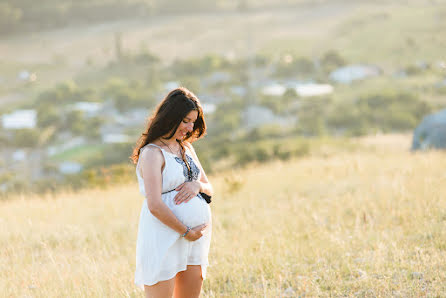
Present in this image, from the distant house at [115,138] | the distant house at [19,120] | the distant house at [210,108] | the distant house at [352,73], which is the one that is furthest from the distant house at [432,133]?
the distant house at [19,120]

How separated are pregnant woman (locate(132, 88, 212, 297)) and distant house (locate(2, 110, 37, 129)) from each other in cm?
5327

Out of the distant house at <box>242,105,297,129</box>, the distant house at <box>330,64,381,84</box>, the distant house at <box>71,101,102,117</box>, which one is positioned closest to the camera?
the distant house at <box>242,105,297,129</box>

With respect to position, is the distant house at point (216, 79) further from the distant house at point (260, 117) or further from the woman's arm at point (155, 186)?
the woman's arm at point (155, 186)

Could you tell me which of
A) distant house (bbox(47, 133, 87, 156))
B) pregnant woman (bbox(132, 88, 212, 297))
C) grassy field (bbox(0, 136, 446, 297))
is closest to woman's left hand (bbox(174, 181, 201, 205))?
pregnant woman (bbox(132, 88, 212, 297))

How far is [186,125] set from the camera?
2645mm

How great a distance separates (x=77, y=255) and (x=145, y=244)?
2726 millimetres

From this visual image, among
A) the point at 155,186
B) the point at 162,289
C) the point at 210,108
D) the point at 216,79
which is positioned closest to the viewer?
the point at 155,186

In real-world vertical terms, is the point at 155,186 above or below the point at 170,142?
below

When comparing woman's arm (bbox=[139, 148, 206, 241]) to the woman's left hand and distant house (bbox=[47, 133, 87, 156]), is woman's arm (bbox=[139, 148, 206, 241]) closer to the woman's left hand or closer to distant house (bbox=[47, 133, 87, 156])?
the woman's left hand

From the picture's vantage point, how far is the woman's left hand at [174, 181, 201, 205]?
259cm

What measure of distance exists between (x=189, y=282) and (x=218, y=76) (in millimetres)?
63893

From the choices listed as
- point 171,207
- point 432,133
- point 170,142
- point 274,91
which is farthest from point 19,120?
point 171,207

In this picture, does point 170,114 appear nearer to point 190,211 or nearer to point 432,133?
point 190,211

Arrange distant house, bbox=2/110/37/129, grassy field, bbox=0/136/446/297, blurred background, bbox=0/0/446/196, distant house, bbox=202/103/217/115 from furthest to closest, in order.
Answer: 1. distant house, bbox=2/110/37/129
2. distant house, bbox=202/103/217/115
3. blurred background, bbox=0/0/446/196
4. grassy field, bbox=0/136/446/297
